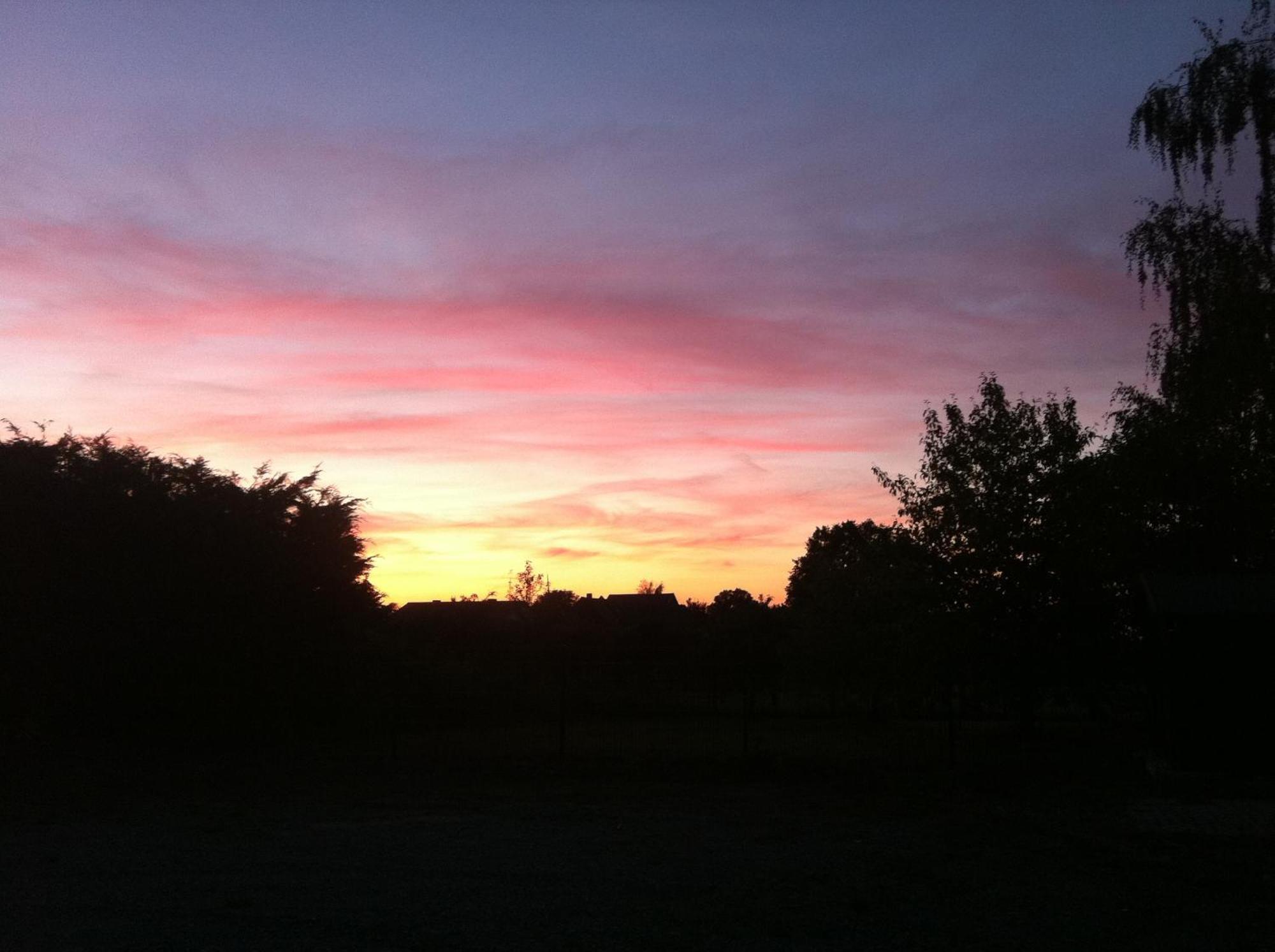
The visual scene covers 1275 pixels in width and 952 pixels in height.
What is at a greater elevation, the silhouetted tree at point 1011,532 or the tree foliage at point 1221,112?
the tree foliage at point 1221,112

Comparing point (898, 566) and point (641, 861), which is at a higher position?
point (898, 566)

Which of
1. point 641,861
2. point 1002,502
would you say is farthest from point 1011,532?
point 641,861

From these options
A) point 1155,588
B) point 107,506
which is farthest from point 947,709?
point 107,506

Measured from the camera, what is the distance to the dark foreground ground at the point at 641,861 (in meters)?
8.00

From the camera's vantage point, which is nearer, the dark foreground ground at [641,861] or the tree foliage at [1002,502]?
the dark foreground ground at [641,861]

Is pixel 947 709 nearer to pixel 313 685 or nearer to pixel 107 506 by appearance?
pixel 313 685

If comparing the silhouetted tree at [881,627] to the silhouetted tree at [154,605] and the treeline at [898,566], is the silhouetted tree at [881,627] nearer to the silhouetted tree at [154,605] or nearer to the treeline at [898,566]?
the treeline at [898,566]

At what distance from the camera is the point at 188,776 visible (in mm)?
19500

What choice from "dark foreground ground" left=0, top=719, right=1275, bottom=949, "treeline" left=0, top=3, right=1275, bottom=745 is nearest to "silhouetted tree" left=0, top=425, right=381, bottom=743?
"treeline" left=0, top=3, right=1275, bottom=745

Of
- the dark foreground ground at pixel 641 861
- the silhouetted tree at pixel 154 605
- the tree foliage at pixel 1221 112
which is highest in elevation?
the tree foliage at pixel 1221 112

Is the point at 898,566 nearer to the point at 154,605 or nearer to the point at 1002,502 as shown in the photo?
the point at 1002,502

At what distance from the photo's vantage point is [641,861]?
10859 millimetres

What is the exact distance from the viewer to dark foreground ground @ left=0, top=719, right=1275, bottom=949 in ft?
26.2

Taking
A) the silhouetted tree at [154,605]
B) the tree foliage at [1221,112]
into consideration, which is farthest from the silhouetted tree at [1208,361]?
the silhouetted tree at [154,605]
